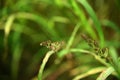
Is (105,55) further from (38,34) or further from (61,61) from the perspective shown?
(38,34)

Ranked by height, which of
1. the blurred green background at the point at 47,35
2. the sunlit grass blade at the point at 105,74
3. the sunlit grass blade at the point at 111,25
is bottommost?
the sunlit grass blade at the point at 105,74

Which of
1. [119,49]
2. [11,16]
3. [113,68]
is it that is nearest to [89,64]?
[119,49]

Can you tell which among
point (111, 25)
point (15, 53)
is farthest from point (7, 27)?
point (111, 25)

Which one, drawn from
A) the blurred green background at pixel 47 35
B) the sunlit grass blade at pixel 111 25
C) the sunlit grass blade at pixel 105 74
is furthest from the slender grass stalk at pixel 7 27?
the sunlit grass blade at pixel 105 74

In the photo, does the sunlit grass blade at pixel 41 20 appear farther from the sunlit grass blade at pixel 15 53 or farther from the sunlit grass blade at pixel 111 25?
the sunlit grass blade at pixel 111 25

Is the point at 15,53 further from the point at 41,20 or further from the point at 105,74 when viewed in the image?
the point at 105,74

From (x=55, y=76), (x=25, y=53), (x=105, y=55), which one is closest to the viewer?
(x=105, y=55)

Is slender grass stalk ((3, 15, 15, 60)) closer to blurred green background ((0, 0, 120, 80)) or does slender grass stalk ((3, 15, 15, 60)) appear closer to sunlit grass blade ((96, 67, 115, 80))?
blurred green background ((0, 0, 120, 80))

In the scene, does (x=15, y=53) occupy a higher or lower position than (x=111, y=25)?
higher
